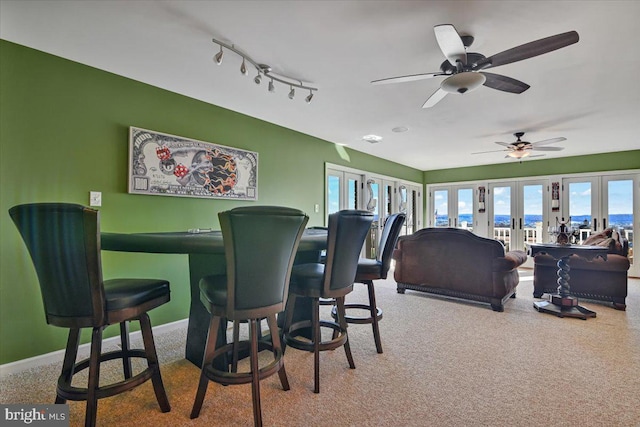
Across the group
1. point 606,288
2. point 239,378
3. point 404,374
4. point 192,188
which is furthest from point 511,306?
point 192,188

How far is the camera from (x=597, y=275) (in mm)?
3838

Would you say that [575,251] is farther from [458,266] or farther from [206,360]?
[206,360]

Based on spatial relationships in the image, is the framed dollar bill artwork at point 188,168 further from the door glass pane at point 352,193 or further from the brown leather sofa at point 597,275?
the brown leather sofa at point 597,275

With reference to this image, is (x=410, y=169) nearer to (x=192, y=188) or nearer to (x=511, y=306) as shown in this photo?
(x=511, y=306)

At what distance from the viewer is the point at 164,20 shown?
2.02 metres

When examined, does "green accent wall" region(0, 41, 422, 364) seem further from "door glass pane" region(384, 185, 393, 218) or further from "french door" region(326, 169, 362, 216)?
"door glass pane" region(384, 185, 393, 218)

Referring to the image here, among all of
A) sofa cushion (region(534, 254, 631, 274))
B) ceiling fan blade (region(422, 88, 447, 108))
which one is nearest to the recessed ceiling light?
ceiling fan blade (region(422, 88, 447, 108))

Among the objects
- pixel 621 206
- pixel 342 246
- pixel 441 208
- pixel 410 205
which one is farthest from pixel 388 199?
pixel 342 246

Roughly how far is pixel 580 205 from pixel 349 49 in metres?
6.28

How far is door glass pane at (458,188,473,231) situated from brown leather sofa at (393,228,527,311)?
3750 millimetres

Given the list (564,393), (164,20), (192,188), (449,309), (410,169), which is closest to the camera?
(564,393)

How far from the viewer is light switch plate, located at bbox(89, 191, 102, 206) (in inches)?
101

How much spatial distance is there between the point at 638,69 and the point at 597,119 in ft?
5.20

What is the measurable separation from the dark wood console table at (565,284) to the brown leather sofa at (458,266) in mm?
347
